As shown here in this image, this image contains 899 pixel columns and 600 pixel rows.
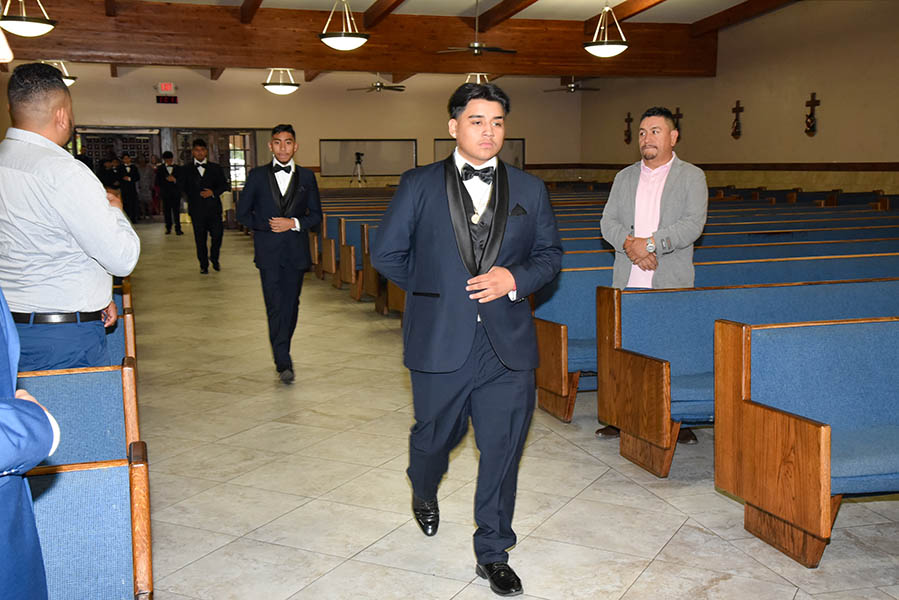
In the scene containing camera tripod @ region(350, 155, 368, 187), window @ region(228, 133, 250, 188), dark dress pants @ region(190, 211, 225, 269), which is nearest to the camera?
dark dress pants @ region(190, 211, 225, 269)

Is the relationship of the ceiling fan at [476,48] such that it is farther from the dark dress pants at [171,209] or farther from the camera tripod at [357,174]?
the camera tripod at [357,174]

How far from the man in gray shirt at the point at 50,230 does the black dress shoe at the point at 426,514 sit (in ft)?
3.73

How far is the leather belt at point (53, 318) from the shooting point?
2.43 metres

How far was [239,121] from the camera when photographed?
1833 cm

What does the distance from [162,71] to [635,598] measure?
17.3 metres

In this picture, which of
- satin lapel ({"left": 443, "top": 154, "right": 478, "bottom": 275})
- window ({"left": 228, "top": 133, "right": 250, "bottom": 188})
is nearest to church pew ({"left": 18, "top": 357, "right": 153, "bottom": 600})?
satin lapel ({"left": 443, "top": 154, "right": 478, "bottom": 275})

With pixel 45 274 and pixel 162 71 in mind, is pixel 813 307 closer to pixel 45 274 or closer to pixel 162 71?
pixel 45 274

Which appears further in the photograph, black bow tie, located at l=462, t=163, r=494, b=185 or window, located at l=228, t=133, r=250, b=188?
window, located at l=228, t=133, r=250, b=188

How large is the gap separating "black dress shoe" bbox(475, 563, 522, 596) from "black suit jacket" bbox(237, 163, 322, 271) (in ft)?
8.67

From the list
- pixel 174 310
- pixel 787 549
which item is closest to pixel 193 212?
pixel 174 310

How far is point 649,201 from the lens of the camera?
12.6 ft

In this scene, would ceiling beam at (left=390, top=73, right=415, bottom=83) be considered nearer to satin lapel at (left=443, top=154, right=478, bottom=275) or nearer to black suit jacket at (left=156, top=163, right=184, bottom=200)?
black suit jacket at (left=156, top=163, right=184, bottom=200)

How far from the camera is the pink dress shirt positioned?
12.6ft

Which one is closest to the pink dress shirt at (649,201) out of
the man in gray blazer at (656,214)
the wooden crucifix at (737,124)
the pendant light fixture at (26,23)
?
the man in gray blazer at (656,214)
